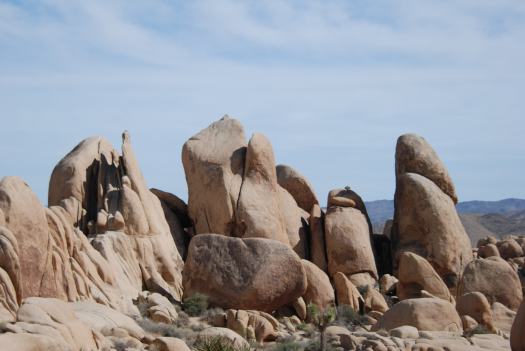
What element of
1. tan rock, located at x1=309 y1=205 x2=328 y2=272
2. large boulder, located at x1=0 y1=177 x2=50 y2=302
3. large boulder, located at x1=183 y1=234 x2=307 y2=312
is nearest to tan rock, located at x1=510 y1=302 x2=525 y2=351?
large boulder, located at x1=0 y1=177 x2=50 y2=302

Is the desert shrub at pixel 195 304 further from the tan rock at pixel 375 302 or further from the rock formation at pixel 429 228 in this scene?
the rock formation at pixel 429 228

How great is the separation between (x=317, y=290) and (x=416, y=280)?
4434 millimetres

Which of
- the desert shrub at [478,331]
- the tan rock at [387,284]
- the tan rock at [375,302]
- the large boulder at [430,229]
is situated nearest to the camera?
the desert shrub at [478,331]

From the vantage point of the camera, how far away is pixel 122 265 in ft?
109

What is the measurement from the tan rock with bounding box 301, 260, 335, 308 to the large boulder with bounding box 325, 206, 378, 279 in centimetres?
466

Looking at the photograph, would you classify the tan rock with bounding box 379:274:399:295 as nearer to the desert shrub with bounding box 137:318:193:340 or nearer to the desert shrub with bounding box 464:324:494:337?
the desert shrub with bounding box 464:324:494:337

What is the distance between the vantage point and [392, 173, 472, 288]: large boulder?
42469mm

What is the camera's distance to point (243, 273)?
33.8 meters

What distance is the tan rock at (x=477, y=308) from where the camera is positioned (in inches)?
1363

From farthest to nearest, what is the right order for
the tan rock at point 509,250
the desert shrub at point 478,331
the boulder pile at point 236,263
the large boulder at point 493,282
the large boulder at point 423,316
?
the tan rock at point 509,250 → the large boulder at point 493,282 → the large boulder at point 423,316 → the desert shrub at point 478,331 → the boulder pile at point 236,263

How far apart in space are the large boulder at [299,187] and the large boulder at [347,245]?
254 centimetres

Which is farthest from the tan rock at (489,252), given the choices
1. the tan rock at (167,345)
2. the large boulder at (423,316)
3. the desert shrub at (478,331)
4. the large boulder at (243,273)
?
the tan rock at (167,345)

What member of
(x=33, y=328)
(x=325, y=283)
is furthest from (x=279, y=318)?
(x=33, y=328)

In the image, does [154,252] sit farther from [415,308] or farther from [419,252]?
[419,252]
